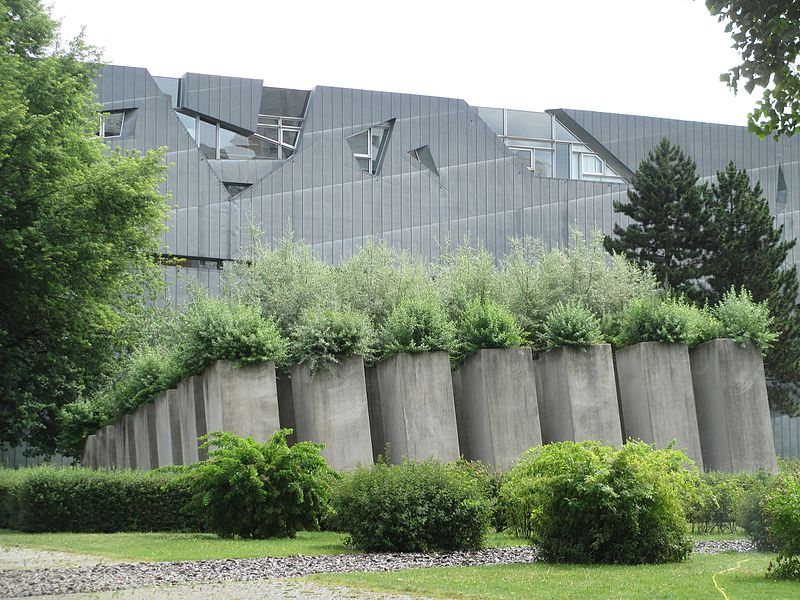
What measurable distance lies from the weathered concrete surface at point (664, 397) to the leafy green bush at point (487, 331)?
352cm

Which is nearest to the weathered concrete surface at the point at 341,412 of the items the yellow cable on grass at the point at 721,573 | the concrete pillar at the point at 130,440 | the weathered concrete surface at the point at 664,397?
the weathered concrete surface at the point at 664,397

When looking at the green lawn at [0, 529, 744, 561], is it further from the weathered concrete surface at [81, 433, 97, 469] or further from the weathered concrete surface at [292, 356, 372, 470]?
the weathered concrete surface at [81, 433, 97, 469]

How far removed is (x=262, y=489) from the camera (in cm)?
1848

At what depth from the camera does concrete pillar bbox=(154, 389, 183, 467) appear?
2894 centimetres

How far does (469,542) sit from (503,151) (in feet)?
120

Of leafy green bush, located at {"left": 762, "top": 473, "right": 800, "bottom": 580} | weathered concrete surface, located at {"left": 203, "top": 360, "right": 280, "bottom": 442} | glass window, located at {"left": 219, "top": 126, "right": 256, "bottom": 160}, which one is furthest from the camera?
glass window, located at {"left": 219, "top": 126, "right": 256, "bottom": 160}

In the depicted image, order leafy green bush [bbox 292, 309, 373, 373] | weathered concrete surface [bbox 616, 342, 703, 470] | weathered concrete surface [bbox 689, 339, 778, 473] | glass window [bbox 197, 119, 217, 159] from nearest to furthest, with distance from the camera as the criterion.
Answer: leafy green bush [bbox 292, 309, 373, 373] → weathered concrete surface [bbox 616, 342, 703, 470] → weathered concrete surface [bbox 689, 339, 778, 473] → glass window [bbox 197, 119, 217, 159]

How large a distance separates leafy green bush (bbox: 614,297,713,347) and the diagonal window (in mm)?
22685

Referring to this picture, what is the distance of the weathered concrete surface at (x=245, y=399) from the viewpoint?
2366 centimetres

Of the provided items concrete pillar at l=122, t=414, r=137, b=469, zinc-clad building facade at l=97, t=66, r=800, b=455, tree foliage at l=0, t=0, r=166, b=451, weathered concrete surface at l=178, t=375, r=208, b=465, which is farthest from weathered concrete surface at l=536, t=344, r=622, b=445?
zinc-clad building facade at l=97, t=66, r=800, b=455

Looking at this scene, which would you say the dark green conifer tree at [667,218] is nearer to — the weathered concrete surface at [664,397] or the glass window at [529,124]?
the glass window at [529,124]

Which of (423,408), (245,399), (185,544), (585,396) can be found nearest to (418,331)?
(423,408)

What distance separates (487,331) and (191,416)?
24.9ft

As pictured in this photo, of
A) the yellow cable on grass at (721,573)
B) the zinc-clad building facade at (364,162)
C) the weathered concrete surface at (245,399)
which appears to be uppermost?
the zinc-clad building facade at (364,162)
